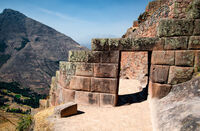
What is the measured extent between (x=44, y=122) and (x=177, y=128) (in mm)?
3342

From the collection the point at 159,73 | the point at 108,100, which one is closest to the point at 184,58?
the point at 159,73

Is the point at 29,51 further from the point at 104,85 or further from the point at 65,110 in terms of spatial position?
the point at 65,110

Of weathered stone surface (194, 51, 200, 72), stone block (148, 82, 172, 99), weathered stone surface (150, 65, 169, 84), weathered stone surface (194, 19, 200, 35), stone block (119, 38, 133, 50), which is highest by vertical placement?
weathered stone surface (194, 19, 200, 35)

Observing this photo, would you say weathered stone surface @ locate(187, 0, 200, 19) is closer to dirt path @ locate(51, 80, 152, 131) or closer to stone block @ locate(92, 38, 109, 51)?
stone block @ locate(92, 38, 109, 51)

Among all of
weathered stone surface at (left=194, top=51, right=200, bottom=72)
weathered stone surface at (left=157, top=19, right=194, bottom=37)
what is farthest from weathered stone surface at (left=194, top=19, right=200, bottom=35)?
weathered stone surface at (left=194, top=51, right=200, bottom=72)

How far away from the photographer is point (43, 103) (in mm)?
9469

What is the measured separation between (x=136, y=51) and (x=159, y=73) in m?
1.10

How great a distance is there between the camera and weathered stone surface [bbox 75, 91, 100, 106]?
219 inches

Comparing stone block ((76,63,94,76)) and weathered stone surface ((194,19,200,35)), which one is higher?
weathered stone surface ((194,19,200,35))

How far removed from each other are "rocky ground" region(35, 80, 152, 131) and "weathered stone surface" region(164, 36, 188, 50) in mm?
2249

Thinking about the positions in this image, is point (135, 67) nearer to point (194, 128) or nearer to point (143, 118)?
point (143, 118)

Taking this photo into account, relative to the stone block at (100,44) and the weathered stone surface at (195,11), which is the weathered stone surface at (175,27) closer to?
the weathered stone surface at (195,11)

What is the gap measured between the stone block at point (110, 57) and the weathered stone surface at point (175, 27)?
5.60 feet

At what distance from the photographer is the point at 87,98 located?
5637 millimetres
